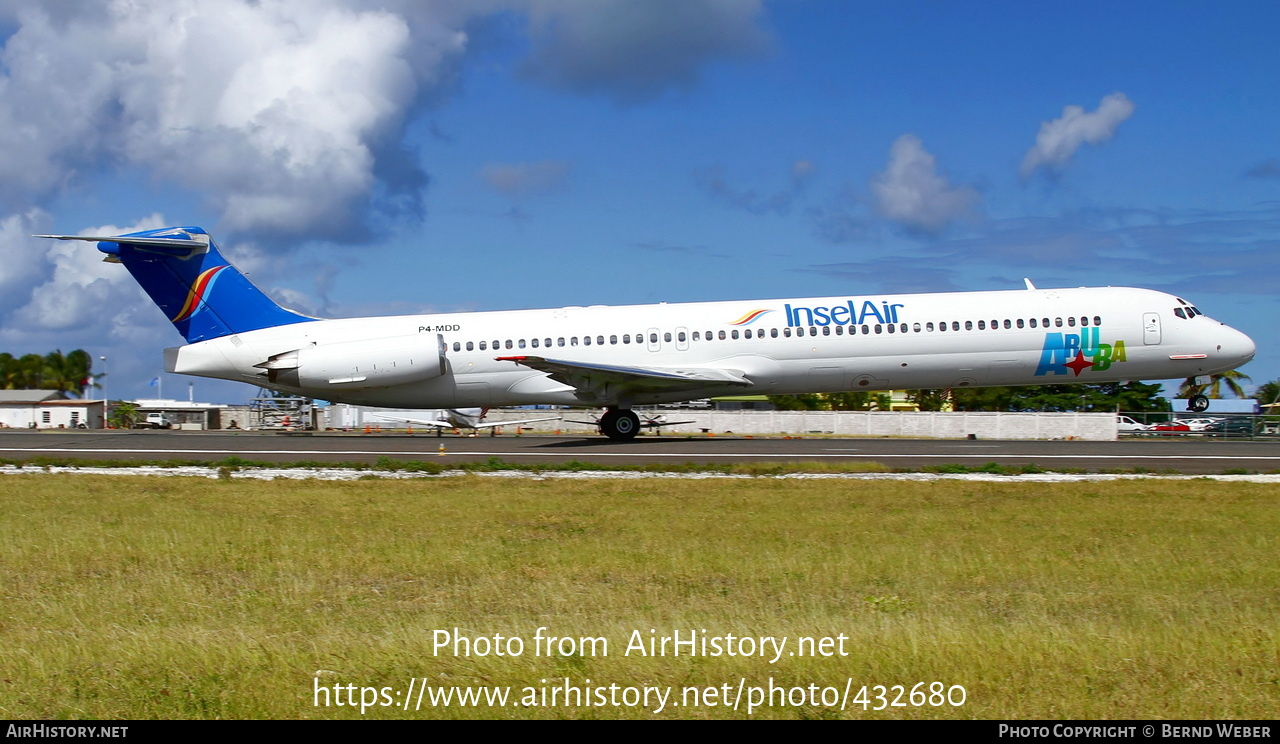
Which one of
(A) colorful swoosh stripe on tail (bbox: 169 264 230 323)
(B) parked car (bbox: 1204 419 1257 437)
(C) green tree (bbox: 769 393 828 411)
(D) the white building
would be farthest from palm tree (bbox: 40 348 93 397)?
(B) parked car (bbox: 1204 419 1257 437)

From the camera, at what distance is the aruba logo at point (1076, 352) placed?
27234 mm

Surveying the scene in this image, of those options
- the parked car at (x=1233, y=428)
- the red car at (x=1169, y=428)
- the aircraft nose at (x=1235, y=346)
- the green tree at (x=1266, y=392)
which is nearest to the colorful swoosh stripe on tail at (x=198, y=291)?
the aircraft nose at (x=1235, y=346)

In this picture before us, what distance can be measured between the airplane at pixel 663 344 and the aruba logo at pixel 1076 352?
36 millimetres

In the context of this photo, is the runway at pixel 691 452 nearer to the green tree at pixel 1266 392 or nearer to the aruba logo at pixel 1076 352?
the aruba logo at pixel 1076 352

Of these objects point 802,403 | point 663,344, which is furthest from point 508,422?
point 802,403

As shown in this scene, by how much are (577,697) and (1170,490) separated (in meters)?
13.1

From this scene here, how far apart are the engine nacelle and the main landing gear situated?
15.6ft

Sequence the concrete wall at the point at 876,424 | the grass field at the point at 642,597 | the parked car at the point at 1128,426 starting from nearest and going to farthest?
the grass field at the point at 642,597 < the concrete wall at the point at 876,424 < the parked car at the point at 1128,426

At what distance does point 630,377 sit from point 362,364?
7.47 metres

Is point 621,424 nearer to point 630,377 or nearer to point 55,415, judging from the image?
point 630,377

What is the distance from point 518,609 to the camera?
7.89 meters

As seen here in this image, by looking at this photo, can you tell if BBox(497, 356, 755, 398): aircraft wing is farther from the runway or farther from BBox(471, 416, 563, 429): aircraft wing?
BBox(471, 416, 563, 429): aircraft wing

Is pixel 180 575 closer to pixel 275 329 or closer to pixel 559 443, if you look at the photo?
pixel 559 443

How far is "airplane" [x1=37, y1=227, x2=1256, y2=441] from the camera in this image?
27.3 m
